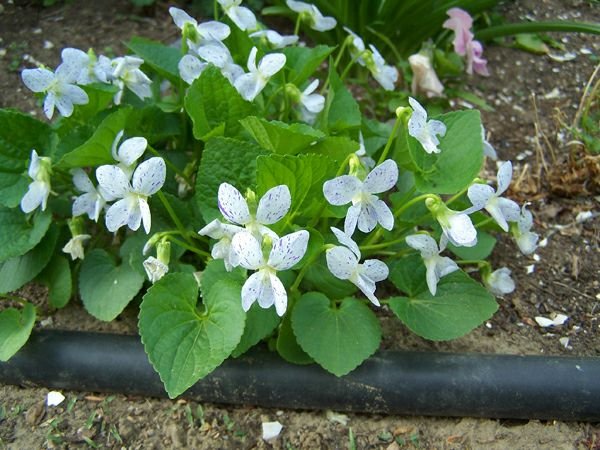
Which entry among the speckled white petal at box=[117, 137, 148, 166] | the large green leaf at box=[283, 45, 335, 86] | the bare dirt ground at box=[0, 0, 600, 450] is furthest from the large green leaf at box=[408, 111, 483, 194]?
the speckled white petal at box=[117, 137, 148, 166]

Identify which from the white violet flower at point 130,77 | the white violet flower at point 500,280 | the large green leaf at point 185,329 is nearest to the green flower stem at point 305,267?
the large green leaf at point 185,329

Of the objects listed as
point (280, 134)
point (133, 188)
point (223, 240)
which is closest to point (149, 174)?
point (133, 188)

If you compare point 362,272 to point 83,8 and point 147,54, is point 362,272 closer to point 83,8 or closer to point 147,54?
point 147,54

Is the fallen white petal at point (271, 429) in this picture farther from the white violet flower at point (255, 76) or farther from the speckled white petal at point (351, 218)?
the white violet flower at point (255, 76)

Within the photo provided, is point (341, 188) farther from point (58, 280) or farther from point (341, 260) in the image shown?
point (58, 280)

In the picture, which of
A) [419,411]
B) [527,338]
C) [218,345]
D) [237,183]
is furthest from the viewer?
[527,338]

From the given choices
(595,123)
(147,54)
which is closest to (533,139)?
(595,123)
